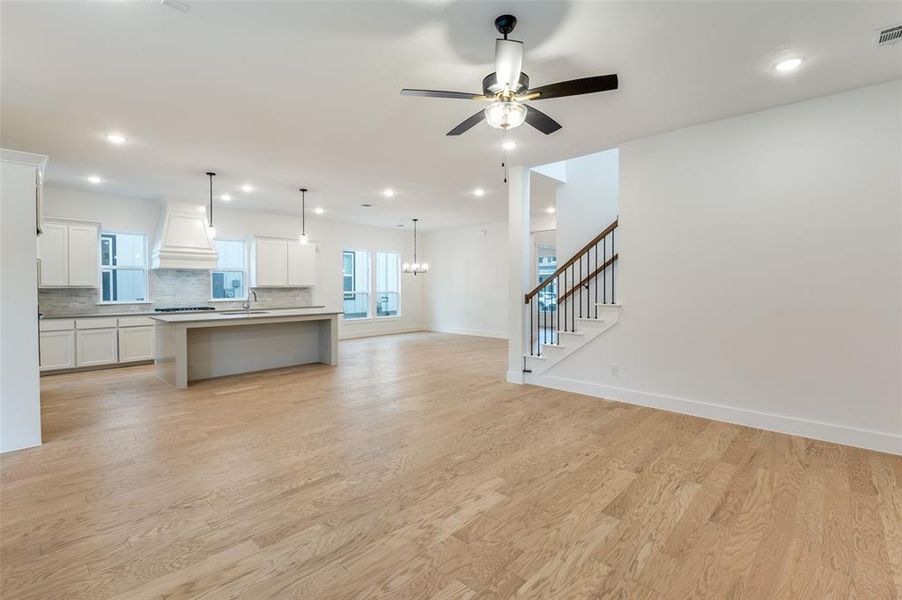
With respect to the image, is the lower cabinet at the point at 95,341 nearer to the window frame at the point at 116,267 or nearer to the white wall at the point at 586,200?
the window frame at the point at 116,267

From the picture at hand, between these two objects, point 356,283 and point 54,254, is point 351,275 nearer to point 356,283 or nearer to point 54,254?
point 356,283

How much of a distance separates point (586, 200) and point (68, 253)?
8.10 m

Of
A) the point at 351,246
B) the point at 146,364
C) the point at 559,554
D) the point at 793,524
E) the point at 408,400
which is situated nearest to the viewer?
the point at 559,554

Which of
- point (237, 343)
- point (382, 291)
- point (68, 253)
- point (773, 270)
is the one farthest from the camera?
point (382, 291)

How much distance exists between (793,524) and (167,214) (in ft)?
28.4

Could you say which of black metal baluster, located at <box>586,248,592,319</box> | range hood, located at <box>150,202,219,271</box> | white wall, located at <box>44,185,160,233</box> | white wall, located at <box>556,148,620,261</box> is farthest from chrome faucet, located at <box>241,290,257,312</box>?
black metal baluster, located at <box>586,248,592,319</box>

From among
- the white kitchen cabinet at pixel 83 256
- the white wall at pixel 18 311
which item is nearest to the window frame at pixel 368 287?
the white kitchen cabinet at pixel 83 256

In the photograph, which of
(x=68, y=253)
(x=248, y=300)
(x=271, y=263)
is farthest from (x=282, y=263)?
(x=68, y=253)

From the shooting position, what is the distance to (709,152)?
12.8 feet

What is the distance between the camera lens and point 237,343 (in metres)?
5.86

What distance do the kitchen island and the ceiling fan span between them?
4.52 m

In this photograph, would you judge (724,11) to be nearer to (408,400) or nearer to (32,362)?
(408,400)

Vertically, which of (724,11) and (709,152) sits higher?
(724,11)

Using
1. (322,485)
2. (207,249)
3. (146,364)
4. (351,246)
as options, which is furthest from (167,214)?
(322,485)
